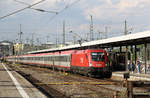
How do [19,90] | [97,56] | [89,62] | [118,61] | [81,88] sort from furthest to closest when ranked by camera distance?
[118,61] → [97,56] → [89,62] → [81,88] → [19,90]

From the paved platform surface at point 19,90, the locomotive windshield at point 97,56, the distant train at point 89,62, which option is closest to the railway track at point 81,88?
the paved platform surface at point 19,90

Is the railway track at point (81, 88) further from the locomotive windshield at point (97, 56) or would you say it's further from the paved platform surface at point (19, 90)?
the locomotive windshield at point (97, 56)

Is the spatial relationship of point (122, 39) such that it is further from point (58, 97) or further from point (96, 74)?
point (58, 97)

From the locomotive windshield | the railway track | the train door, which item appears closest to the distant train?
the locomotive windshield

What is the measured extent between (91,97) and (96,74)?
36.5 ft

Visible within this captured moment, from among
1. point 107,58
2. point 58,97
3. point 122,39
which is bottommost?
point 58,97

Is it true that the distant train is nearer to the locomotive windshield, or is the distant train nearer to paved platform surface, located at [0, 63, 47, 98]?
the locomotive windshield

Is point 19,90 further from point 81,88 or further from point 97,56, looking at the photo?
point 97,56

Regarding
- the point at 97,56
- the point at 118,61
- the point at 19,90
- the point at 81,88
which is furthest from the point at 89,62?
the point at 118,61

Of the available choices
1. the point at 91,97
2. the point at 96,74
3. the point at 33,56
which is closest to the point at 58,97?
the point at 91,97

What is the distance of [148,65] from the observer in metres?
26.4

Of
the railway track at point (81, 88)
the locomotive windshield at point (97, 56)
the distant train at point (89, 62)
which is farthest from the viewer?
the locomotive windshield at point (97, 56)

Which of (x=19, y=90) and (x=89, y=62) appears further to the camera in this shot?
(x=89, y=62)

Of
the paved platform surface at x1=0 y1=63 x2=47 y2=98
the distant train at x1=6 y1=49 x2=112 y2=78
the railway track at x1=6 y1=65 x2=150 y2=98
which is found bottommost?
the railway track at x1=6 y1=65 x2=150 y2=98
